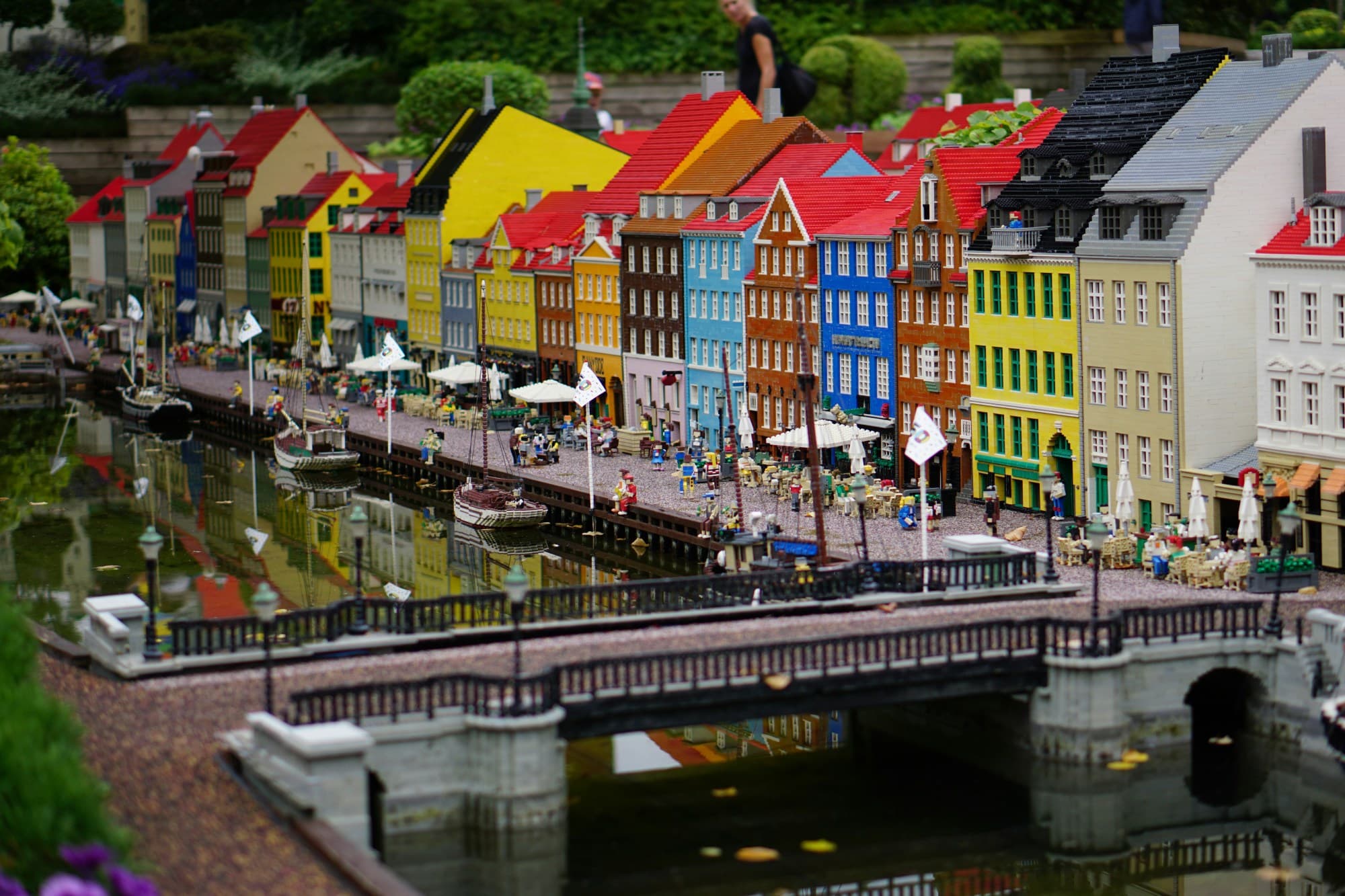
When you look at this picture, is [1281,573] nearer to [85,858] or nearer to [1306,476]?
[1306,476]

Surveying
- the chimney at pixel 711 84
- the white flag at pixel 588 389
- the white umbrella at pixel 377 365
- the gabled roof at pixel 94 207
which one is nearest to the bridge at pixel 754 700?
the white flag at pixel 588 389

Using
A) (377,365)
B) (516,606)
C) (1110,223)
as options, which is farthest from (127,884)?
(377,365)

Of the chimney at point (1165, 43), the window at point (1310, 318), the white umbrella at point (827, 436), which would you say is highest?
the chimney at point (1165, 43)

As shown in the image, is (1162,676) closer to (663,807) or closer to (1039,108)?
(663,807)

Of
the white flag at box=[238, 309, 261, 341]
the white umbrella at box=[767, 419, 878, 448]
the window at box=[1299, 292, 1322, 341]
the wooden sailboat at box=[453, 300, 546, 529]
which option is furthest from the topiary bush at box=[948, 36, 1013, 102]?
the window at box=[1299, 292, 1322, 341]

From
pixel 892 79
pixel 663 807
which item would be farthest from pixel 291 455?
pixel 892 79

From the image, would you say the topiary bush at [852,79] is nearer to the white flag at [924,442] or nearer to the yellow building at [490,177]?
the yellow building at [490,177]

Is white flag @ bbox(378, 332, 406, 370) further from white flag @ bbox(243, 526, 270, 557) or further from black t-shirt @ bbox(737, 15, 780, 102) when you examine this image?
black t-shirt @ bbox(737, 15, 780, 102)
